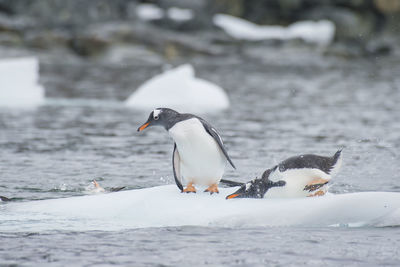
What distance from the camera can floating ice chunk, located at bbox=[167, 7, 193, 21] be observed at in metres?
48.8

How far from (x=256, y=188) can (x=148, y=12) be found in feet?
146

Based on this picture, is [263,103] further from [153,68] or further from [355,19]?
[355,19]

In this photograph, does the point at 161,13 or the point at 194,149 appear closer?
the point at 194,149

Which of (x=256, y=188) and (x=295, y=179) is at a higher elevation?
(x=295, y=179)

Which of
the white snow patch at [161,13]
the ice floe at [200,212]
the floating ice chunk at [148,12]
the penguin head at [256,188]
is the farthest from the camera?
the floating ice chunk at [148,12]

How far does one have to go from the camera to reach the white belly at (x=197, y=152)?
848cm

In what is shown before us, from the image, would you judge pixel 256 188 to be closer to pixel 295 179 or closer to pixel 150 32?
pixel 295 179

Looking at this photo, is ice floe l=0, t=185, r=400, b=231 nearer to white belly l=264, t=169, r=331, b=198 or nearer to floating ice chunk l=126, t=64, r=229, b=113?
white belly l=264, t=169, r=331, b=198

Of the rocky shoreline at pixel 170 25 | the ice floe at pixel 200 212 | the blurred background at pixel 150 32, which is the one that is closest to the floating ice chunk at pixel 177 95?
the blurred background at pixel 150 32

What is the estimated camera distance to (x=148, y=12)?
5178 cm

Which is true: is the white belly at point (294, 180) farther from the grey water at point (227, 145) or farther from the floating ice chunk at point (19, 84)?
the floating ice chunk at point (19, 84)

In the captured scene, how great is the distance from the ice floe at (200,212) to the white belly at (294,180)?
112 millimetres

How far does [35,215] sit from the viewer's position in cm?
843

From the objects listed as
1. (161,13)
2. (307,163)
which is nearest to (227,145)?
(307,163)
